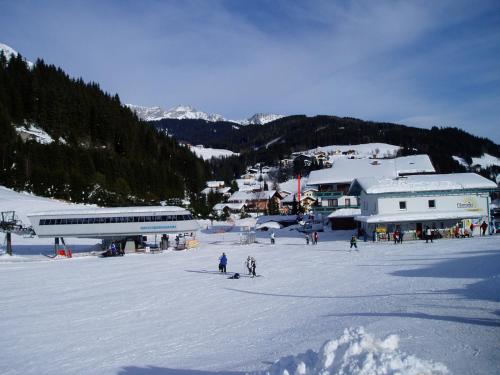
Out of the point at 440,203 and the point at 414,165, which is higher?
the point at 414,165

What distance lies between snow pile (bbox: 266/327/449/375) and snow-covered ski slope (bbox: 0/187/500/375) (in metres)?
0.02

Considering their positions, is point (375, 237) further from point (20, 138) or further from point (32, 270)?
point (20, 138)

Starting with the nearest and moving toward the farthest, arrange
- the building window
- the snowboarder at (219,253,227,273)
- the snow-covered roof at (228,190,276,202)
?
the snowboarder at (219,253,227,273) < the building window < the snow-covered roof at (228,190,276,202)

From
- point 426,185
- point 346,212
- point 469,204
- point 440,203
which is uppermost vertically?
point 426,185

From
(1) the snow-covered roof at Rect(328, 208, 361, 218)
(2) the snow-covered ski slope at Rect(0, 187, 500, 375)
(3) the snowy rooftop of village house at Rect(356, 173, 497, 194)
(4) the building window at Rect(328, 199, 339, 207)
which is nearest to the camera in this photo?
(2) the snow-covered ski slope at Rect(0, 187, 500, 375)

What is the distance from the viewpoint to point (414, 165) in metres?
69.6

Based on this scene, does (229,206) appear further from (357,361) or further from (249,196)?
(357,361)

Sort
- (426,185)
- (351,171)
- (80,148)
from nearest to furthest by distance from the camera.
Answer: (426,185), (351,171), (80,148)

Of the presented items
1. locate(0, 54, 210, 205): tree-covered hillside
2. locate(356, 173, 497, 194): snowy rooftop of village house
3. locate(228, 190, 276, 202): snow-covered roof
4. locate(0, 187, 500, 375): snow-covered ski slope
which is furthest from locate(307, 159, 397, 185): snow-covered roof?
locate(228, 190, 276, 202): snow-covered roof

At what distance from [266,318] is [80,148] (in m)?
79.2

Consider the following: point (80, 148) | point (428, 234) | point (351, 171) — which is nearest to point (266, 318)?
point (428, 234)

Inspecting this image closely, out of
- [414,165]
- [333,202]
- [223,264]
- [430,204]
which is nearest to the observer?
[223,264]

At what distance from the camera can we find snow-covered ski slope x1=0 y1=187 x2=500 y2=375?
854 centimetres

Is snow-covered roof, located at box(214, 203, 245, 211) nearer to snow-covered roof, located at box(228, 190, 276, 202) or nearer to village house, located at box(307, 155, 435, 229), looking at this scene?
snow-covered roof, located at box(228, 190, 276, 202)
